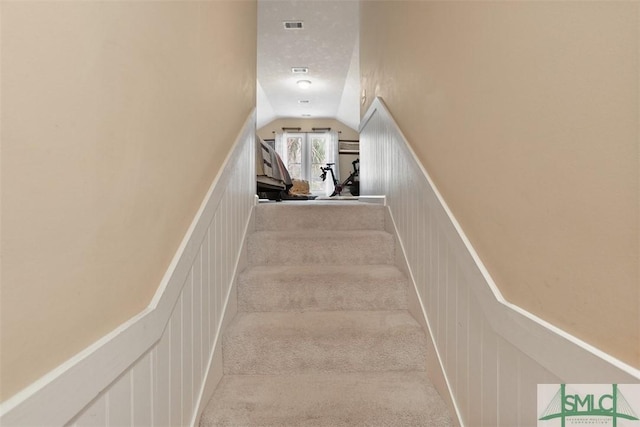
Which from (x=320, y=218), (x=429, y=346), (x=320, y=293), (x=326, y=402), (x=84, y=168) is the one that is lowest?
(x=326, y=402)

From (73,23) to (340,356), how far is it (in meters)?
1.26

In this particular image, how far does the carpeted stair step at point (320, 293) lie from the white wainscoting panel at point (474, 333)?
144 mm

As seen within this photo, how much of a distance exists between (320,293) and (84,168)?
1.16 m

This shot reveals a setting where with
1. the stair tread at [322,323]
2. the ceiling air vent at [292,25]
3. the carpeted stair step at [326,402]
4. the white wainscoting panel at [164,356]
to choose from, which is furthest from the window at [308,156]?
the carpeted stair step at [326,402]

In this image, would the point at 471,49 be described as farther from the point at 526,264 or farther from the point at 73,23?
the point at 73,23

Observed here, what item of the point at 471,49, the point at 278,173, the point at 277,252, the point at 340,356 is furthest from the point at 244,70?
the point at 278,173

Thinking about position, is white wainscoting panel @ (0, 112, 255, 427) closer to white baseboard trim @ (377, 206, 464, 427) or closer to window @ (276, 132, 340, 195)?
white baseboard trim @ (377, 206, 464, 427)

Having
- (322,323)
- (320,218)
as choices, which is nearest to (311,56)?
(320,218)

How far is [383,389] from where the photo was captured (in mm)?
1157

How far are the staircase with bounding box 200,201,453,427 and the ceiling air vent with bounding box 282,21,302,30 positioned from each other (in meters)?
3.00

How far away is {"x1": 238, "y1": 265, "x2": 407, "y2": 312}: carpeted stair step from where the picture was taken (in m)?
1.52

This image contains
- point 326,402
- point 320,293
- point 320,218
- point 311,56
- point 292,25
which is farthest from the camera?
point 311,56

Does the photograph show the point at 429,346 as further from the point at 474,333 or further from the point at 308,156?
the point at 308,156

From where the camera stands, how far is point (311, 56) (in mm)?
4730
